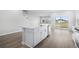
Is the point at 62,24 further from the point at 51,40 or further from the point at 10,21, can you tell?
the point at 10,21

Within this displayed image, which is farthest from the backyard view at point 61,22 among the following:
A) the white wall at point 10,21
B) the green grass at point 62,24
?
the white wall at point 10,21

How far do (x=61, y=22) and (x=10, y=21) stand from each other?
3.09 ft

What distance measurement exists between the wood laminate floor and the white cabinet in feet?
0.25

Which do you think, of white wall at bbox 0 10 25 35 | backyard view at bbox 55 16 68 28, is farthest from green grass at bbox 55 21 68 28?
white wall at bbox 0 10 25 35

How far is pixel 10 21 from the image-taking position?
5.59 ft

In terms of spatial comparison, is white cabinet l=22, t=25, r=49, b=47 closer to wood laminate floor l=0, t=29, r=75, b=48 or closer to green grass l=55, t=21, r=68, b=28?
wood laminate floor l=0, t=29, r=75, b=48

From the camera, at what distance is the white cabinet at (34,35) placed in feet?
5.83

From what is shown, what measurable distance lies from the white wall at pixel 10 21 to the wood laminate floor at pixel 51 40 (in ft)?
0.32

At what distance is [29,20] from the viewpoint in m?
1.78

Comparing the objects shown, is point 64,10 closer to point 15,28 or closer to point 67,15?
point 67,15

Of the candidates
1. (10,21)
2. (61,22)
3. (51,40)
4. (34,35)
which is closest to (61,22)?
(61,22)

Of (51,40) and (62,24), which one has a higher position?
(62,24)
